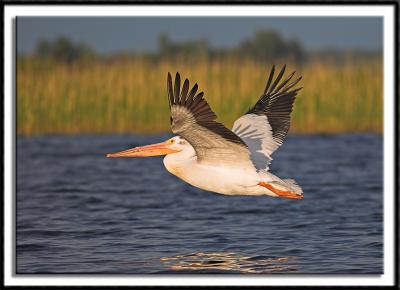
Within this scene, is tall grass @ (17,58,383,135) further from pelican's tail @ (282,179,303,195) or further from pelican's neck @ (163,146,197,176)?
pelican's tail @ (282,179,303,195)

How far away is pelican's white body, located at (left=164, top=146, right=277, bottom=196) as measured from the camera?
8039 millimetres

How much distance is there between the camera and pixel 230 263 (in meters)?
8.08

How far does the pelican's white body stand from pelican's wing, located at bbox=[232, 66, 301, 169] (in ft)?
1.83

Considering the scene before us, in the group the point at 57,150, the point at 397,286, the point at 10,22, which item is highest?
the point at 10,22

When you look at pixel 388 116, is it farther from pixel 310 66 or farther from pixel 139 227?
pixel 310 66

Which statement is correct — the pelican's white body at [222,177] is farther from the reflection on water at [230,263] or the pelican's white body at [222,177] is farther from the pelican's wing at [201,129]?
the reflection on water at [230,263]

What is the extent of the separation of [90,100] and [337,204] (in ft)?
17.6

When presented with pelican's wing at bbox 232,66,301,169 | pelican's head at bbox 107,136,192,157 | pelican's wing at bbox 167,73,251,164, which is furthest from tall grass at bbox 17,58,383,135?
pelican's wing at bbox 167,73,251,164

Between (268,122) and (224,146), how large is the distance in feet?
3.94

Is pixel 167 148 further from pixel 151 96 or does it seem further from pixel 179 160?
pixel 151 96

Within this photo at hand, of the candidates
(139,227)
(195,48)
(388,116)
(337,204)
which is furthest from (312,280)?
(195,48)

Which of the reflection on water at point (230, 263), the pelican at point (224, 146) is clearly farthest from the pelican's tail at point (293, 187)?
the reflection on water at point (230, 263)

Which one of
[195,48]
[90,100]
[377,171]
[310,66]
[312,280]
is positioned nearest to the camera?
[312,280]

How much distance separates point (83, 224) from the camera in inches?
406
